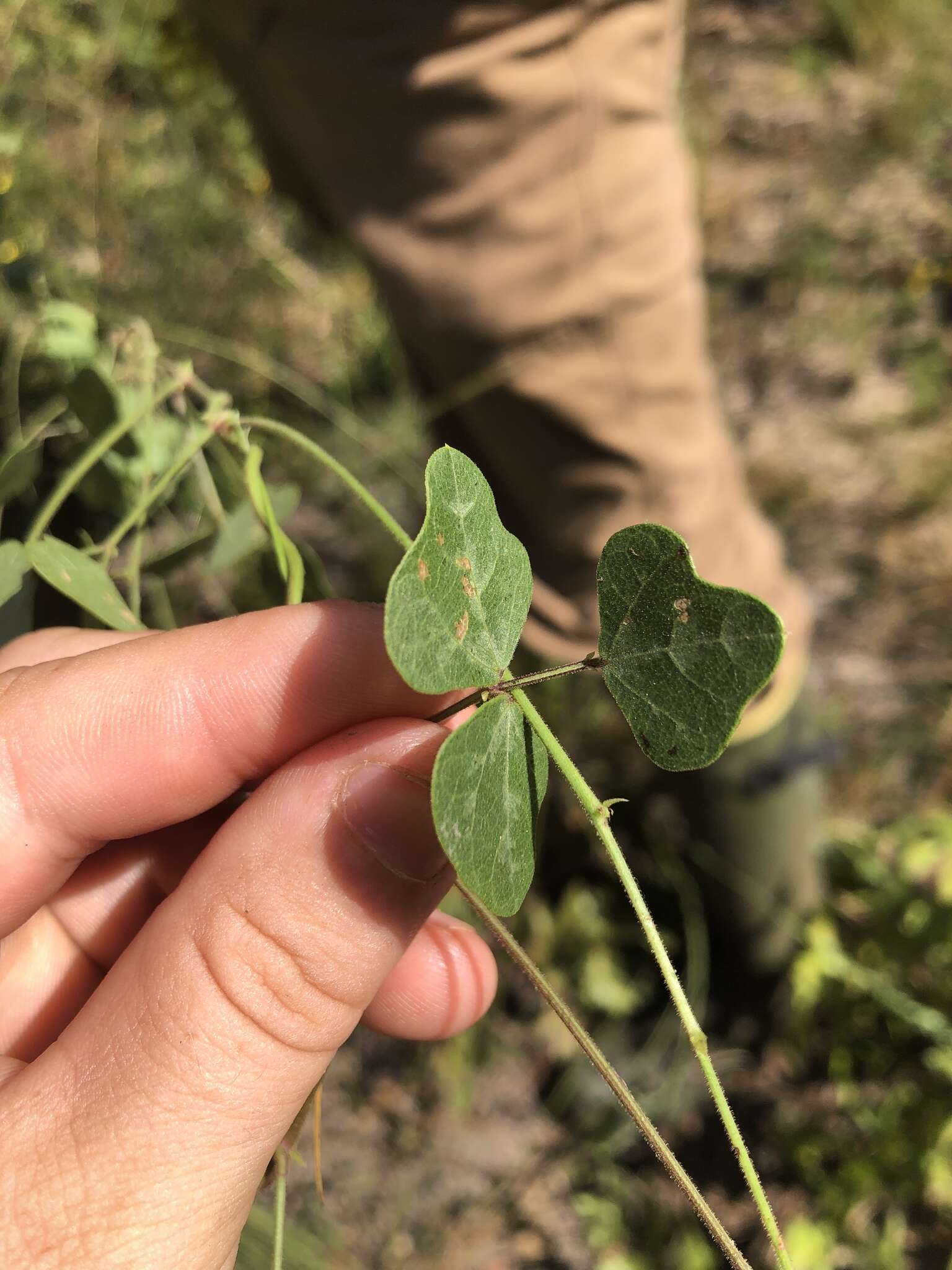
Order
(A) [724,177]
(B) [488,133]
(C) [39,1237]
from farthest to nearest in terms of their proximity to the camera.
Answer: (A) [724,177] < (B) [488,133] < (C) [39,1237]

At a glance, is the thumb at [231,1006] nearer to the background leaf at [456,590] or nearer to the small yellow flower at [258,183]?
the background leaf at [456,590]

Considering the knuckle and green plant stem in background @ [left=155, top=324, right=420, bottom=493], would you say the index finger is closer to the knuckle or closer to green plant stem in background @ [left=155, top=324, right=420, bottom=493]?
the knuckle

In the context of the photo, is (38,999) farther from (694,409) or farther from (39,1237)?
(694,409)

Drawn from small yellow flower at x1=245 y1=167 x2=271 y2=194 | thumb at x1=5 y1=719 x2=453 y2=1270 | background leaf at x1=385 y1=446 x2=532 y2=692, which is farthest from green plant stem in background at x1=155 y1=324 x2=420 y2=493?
background leaf at x1=385 y1=446 x2=532 y2=692

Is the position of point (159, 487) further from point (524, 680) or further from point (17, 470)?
point (524, 680)

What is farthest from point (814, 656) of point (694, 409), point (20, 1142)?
point (20, 1142)

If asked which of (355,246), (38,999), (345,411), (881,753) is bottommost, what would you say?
(881,753)
